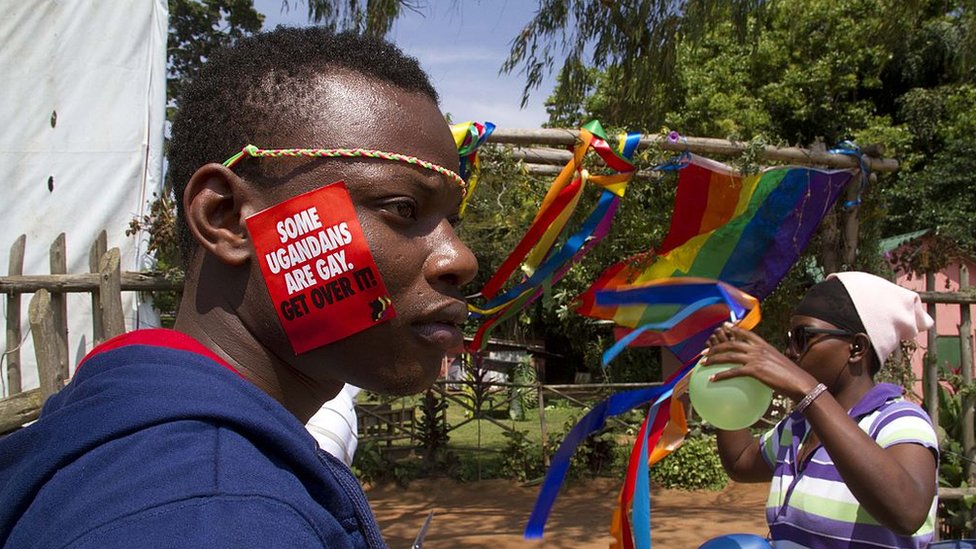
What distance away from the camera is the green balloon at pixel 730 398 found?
235cm

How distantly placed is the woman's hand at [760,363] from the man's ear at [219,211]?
66.6 inches

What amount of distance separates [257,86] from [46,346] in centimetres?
350

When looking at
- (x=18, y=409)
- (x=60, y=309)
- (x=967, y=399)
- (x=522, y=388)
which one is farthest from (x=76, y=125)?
(x=522, y=388)

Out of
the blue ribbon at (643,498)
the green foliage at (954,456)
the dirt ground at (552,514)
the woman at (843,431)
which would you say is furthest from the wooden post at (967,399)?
the woman at (843,431)

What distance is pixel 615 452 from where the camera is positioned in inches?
404

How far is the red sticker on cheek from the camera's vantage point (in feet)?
3.34

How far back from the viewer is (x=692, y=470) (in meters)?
9.54

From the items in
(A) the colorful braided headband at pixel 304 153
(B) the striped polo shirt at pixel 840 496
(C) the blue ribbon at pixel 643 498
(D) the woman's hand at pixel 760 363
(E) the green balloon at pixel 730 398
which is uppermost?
(A) the colorful braided headband at pixel 304 153

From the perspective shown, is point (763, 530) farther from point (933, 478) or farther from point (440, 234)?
point (440, 234)

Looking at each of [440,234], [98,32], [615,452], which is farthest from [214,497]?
[615,452]

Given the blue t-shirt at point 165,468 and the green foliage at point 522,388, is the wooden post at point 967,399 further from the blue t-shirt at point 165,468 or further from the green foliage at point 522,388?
the green foliage at point 522,388

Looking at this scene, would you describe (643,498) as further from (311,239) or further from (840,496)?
(311,239)

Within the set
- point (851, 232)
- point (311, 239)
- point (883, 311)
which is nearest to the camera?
point (311, 239)

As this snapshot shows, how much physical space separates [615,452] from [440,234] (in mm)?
9655
